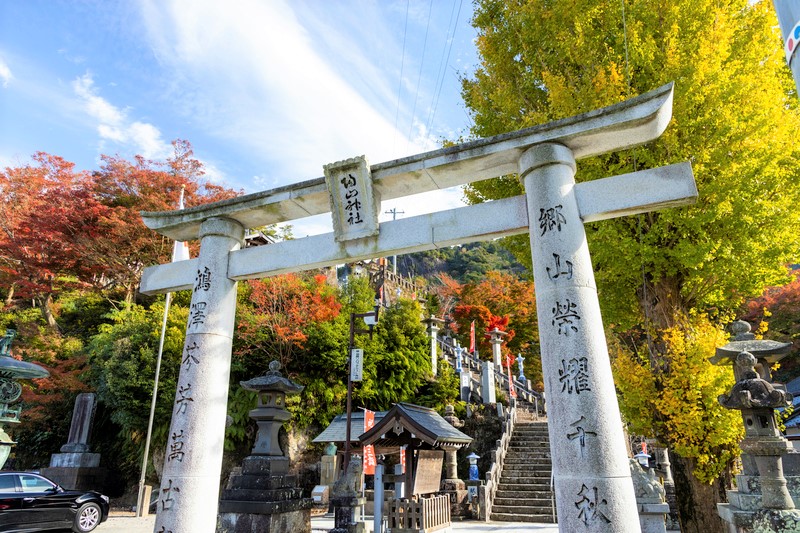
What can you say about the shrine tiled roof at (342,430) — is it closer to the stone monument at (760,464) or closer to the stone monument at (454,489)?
the stone monument at (454,489)

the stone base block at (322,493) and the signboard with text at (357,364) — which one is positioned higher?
the signboard with text at (357,364)

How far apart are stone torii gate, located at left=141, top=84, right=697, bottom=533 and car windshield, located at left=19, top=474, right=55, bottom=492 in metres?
6.20

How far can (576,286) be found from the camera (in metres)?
4.52

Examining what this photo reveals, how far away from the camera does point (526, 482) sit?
1537 centimetres

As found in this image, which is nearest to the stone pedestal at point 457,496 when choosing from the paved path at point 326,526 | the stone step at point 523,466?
the paved path at point 326,526

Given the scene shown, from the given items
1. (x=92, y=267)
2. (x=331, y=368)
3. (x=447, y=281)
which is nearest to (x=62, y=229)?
(x=92, y=267)

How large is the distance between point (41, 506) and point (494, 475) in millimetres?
12573

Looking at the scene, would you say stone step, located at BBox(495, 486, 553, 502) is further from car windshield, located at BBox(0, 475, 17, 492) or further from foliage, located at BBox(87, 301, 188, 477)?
car windshield, located at BBox(0, 475, 17, 492)

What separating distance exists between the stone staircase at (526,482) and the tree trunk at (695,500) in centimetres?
604

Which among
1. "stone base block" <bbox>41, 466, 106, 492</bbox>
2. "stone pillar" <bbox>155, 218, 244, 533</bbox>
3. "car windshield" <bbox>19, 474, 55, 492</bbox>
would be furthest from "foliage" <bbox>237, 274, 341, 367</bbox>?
"stone pillar" <bbox>155, 218, 244, 533</bbox>

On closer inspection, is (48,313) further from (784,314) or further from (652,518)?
(784,314)

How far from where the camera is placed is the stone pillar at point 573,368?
3.95 meters

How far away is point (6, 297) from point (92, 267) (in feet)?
23.1

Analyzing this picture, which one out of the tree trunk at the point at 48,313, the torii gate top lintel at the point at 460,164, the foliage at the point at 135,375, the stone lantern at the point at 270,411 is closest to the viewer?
the torii gate top lintel at the point at 460,164
